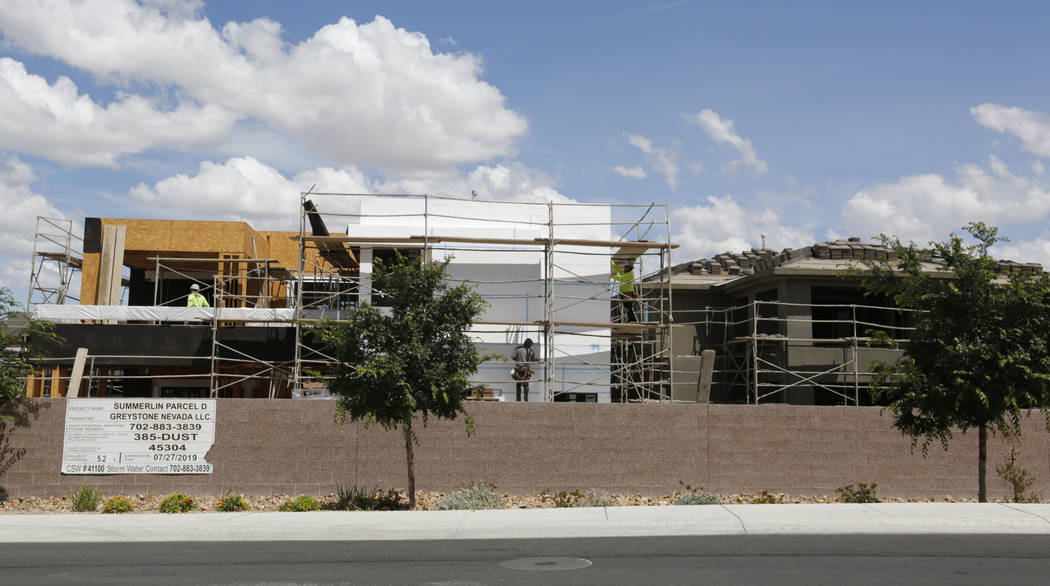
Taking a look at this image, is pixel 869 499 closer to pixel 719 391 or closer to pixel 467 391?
pixel 467 391

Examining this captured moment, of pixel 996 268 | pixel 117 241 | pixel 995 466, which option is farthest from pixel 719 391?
pixel 117 241

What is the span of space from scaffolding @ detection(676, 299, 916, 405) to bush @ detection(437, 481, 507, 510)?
1033 cm

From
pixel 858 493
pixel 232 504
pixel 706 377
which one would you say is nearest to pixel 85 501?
pixel 232 504

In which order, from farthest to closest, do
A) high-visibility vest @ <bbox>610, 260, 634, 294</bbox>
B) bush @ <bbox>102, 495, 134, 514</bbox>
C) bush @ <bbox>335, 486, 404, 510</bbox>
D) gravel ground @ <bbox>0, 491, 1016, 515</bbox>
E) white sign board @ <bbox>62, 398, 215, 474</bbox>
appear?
high-visibility vest @ <bbox>610, 260, 634, 294</bbox>, white sign board @ <bbox>62, 398, 215, 474</bbox>, gravel ground @ <bbox>0, 491, 1016, 515</bbox>, bush @ <bbox>335, 486, 404, 510</bbox>, bush @ <bbox>102, 495, 134, 514</bbox>

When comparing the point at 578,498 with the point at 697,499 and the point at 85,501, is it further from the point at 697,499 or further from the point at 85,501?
the point at 85,501

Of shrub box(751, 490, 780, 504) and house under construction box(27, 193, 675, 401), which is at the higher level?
house under construction box(27, 193, 675, 401)

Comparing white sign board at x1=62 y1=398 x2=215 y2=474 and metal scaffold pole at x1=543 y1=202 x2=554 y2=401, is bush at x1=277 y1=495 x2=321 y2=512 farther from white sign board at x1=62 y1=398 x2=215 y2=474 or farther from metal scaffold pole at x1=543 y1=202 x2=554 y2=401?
metal scaffold pole at x1=543 y1=202 x2=554 y2=401

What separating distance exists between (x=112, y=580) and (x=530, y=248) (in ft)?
60.1

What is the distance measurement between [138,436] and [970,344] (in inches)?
606

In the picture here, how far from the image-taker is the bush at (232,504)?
16.3m

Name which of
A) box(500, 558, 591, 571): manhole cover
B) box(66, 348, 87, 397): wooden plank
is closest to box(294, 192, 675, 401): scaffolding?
box(66, 348, 87, 397): wooden plank

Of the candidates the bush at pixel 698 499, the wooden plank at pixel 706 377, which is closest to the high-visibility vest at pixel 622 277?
the wooden plank at pixel 706 377

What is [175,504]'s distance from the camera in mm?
16281

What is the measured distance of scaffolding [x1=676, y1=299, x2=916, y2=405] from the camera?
1006 inches
